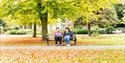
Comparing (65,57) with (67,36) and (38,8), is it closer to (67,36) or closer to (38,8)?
(67,36)

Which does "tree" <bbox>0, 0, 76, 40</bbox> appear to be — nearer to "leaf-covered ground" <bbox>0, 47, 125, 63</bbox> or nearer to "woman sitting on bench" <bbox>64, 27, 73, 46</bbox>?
"woman sitting on bench" <bbox>64, 27, 73, 46</bbox>

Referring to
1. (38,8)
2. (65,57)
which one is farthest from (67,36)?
(65,57)

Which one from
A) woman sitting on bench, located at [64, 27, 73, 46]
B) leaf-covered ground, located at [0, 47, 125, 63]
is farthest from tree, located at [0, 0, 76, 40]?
leaf-covered ground, located at [0, 47, 125, 63]

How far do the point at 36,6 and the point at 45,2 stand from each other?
1491 mm

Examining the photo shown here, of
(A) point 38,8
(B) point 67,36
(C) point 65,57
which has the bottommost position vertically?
(C) point 65,57

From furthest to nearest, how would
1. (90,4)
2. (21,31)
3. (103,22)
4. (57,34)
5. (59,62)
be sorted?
(21,31) < (103,22) < (90,4) < (57,34) < (59,62)

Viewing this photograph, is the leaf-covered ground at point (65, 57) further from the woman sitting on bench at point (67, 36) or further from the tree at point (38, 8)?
the tree at point (38, 8)

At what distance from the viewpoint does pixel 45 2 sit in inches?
1073

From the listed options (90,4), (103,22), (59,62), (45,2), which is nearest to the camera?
(59,62)

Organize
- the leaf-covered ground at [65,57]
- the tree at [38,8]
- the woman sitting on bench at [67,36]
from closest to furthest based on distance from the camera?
the leaf-covered ground at [65,57], the woman sitting on bench at [67,36], the tree at [38,8]

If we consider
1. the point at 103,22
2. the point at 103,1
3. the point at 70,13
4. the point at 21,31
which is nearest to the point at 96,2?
the point at 103,1

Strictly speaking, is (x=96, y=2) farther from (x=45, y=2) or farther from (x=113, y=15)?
(x=113, y=15)

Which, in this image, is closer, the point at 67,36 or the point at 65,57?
the point at 65,57

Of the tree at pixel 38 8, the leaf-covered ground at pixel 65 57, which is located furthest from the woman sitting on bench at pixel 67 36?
the leaf-covered ground at pixel 65 57
